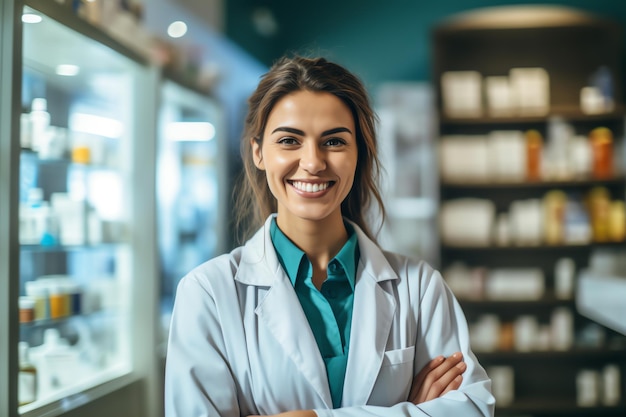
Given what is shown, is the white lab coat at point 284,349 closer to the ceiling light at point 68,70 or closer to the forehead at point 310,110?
the forehead at point 310,110

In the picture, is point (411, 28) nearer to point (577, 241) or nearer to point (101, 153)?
point (577, 241)

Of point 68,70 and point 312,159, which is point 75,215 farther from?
point 312,159

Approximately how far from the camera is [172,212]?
4199 mm

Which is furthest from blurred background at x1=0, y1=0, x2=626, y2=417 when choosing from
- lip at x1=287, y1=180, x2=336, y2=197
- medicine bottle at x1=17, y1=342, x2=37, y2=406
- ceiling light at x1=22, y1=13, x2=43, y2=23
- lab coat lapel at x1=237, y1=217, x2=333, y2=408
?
lip at x1=287, y1=180, x2=336, y2=197

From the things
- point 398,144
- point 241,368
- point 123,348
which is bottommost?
point 123,348

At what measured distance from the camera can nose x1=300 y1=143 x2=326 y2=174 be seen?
1394mm

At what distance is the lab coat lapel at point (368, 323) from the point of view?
1.42 metres

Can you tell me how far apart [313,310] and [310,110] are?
44cm

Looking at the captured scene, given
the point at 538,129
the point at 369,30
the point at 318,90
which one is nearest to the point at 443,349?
the point at 318,90

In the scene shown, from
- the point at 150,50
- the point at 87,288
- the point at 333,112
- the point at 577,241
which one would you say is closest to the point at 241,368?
Result: the point at 333,112

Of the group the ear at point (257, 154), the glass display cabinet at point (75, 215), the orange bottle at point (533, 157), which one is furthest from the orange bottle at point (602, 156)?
the ear at point (257, 154)

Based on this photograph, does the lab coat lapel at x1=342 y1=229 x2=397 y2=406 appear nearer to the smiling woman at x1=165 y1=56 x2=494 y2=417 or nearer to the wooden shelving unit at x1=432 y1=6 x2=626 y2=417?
the smiling woman at x1=165 y1=56 x2=494 y2=417

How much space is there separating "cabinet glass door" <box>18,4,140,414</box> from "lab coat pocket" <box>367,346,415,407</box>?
1.45 m

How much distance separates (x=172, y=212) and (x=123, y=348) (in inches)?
43.1
